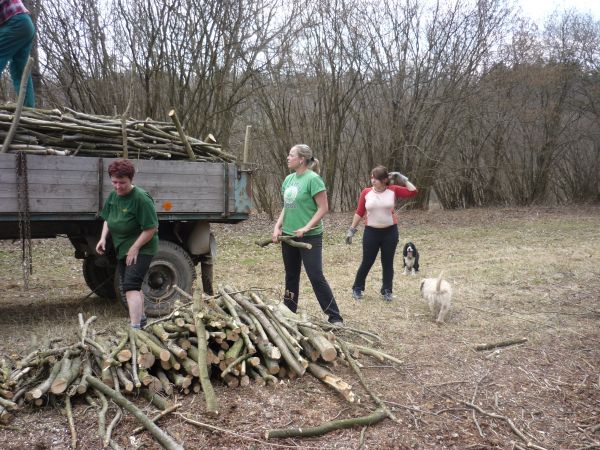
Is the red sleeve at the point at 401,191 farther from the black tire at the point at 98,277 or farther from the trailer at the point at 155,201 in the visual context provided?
the black tire at the point at 98,277

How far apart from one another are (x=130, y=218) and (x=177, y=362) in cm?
146

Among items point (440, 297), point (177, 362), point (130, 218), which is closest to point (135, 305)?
point (130, 218)

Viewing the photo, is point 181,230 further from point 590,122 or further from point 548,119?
point 590,122

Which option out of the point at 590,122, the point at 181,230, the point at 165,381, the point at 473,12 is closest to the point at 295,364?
the point at 165,381

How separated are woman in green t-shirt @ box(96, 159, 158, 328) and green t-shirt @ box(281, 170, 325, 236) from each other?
4.26 ft

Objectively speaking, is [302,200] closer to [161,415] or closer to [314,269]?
[314,269]

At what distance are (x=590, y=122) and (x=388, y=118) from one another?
940 centimetres

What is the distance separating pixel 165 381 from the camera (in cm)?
362

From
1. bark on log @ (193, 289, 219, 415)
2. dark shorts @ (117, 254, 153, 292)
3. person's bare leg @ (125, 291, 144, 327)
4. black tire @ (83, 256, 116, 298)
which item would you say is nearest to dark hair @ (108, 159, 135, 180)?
dark shorts @ (117, 254, 153, 292)

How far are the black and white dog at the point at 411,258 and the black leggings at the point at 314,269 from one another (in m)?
4.09

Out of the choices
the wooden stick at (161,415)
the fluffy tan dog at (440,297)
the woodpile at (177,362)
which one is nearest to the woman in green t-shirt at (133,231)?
the woodpile at (177,362)

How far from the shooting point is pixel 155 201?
5.79m

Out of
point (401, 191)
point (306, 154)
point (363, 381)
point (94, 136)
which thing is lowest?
point (363, 381)

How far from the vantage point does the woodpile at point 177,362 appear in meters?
3.40
